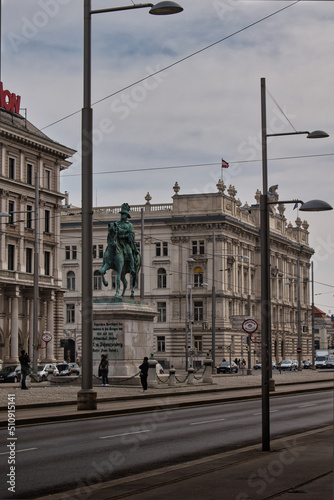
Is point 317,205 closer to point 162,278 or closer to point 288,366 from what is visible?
point 288,366

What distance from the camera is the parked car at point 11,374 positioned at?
59128 mm

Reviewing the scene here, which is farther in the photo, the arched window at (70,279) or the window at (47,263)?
the arched window at (70,279)

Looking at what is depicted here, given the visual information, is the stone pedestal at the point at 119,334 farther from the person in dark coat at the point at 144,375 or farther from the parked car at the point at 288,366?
the parked car at the point at 288,366

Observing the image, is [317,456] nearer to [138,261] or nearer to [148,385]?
[148,385]

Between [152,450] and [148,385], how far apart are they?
24.7 meters

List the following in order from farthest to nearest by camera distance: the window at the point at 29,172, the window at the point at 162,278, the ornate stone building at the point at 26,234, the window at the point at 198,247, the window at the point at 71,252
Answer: the window at the point at 71,252
the window at the point at 162,278
the window at the point at 198,247
the window at the point at 29,172
the ornate stone building at the point at 26,234

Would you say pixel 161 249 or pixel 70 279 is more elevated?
pixel 161 249

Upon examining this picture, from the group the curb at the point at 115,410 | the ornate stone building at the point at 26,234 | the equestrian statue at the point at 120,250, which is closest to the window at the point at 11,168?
the ornate stone building at the point at 26,234

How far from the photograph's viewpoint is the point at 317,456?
15117 millimetres

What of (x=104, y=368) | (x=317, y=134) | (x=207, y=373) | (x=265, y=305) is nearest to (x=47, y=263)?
(x=207, y=373)

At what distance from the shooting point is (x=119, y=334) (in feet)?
141

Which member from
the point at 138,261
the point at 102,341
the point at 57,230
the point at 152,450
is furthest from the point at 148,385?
the point at 57,230

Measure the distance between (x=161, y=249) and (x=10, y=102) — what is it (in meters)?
41.4

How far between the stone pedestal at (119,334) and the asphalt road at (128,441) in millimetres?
13638
